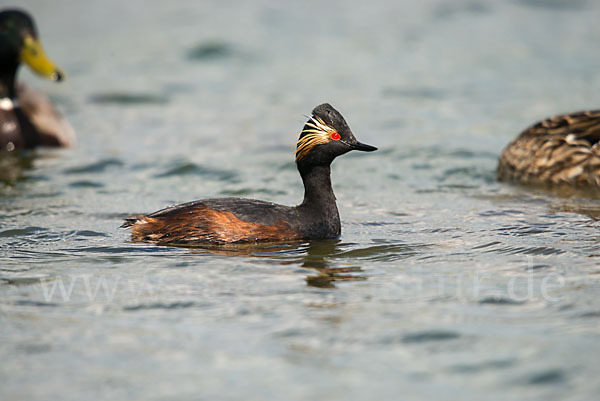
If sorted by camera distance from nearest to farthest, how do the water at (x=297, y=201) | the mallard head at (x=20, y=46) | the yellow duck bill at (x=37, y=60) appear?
the water at (x=297, y=201), the mallard head at (x=20, y=46), the yellow duck bill at (x=37, y=60)

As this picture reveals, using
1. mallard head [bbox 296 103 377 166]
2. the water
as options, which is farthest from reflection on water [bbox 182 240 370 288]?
mallard head [bbox 296 103 377 166]

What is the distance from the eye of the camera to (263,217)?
27.7 ft

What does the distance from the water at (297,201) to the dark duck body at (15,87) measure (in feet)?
2.05

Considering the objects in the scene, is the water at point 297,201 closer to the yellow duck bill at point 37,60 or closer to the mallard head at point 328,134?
the mallard head at point 328,134

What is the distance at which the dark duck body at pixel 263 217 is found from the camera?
27.5ft

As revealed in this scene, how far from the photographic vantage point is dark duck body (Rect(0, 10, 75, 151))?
553 inches

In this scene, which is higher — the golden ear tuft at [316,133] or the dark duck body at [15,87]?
the dark duck body at [15,87]

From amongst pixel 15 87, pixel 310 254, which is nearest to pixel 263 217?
pixel 310 254

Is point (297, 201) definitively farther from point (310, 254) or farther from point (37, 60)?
point (37, 60)

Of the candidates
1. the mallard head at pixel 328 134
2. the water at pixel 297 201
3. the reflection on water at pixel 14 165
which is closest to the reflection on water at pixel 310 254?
the water at pixel 297 201

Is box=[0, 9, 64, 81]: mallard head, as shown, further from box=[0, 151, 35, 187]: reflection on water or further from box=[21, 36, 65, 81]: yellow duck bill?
box=[0, 151, 35, 187]: reflection on water

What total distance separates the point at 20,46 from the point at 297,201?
5.94 metres

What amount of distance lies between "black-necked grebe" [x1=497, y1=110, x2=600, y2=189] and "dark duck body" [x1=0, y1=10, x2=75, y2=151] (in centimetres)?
710

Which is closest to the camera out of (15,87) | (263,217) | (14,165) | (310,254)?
(310,254)
